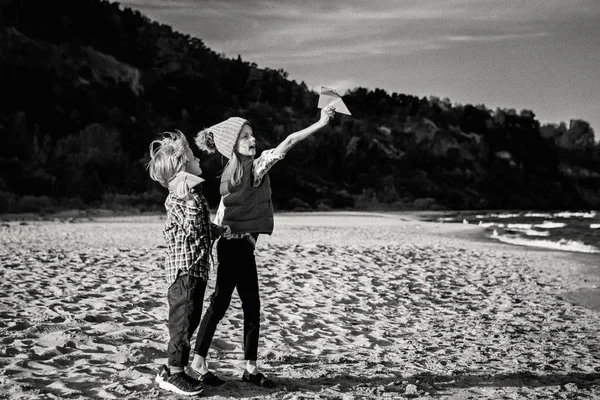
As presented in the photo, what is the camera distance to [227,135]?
3934 mm

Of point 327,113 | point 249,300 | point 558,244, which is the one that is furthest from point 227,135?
point 558,244

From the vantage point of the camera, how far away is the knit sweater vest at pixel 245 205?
3.89m

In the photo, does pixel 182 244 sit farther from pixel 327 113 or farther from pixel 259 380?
pixel 327 113

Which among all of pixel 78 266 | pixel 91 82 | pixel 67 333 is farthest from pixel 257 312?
pixel 91 82

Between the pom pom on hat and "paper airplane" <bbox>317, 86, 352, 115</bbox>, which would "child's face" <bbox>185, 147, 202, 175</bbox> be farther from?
"paper airplane" <bbox>317, 86, 352, 115</bbox>

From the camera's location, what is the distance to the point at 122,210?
30.2 m

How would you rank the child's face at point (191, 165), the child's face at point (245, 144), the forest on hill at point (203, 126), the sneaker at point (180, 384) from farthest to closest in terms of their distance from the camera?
the forest on hill at point (203, 126), the child's face at point (245, 144), the child's face at point (191, 165), the sneaker at point (180, 384)

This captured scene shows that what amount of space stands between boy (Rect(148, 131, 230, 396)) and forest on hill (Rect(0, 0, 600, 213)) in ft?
81.2

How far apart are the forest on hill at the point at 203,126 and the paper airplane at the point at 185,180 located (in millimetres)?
24769

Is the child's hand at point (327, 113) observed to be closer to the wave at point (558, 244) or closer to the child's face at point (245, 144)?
the child's face at point (245, 144)

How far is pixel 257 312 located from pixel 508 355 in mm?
2379

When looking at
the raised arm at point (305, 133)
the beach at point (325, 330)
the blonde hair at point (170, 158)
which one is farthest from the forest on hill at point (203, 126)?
the raised arm at point (305, 133)

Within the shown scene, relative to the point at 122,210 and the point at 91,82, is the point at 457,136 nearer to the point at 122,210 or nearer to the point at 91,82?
the point at 91,82

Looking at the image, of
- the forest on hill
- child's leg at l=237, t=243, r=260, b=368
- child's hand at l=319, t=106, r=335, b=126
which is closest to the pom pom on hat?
child's hand at l=319, t=106, r=335, b=126
